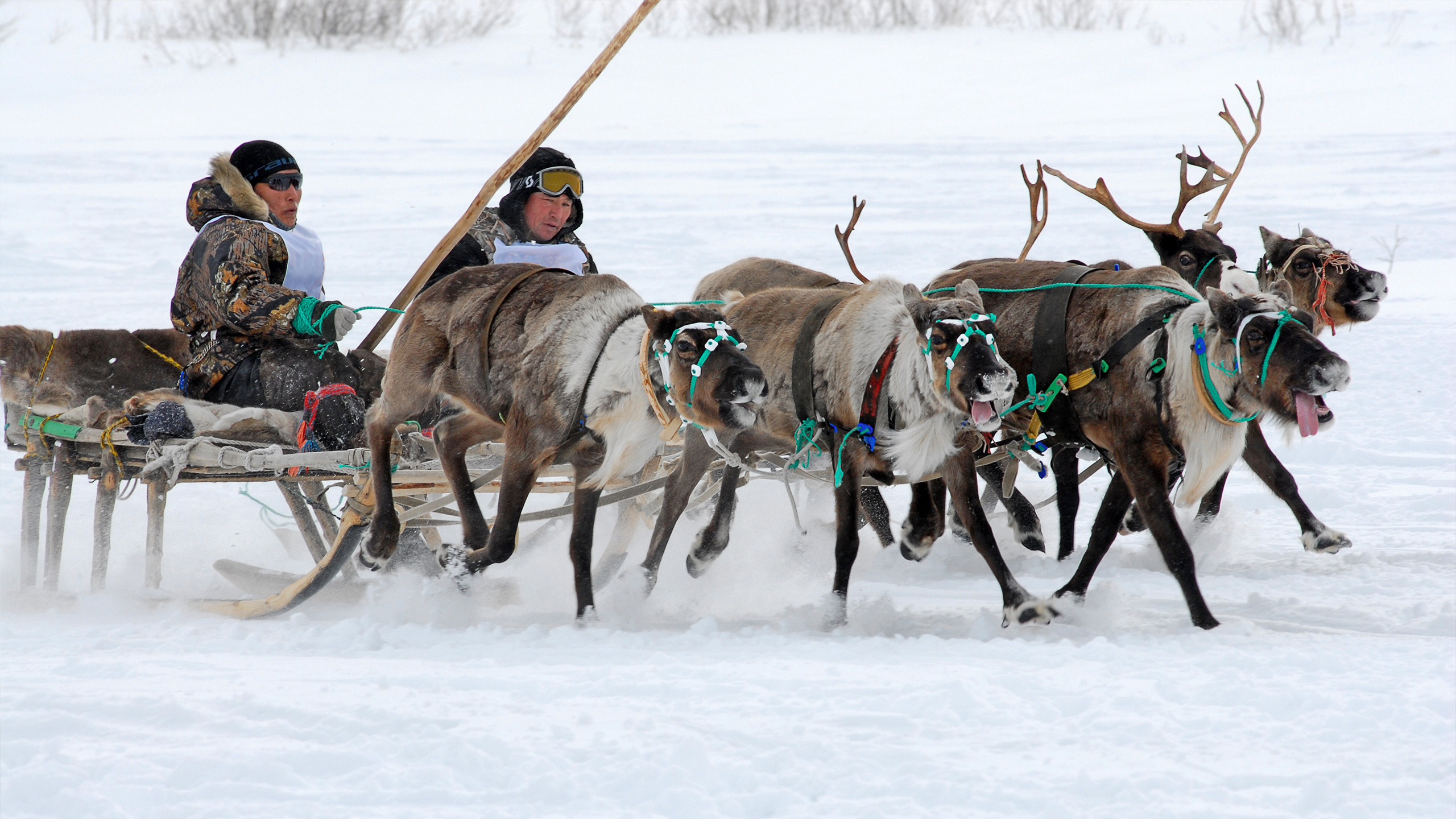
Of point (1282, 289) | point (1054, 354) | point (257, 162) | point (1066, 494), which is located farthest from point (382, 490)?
point (1282, 289)

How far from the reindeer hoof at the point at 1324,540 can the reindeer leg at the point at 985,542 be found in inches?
53.0

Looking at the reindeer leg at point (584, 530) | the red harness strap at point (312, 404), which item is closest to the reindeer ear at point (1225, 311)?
the reindeer leg at point (584, 530)

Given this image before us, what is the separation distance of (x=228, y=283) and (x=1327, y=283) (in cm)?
468

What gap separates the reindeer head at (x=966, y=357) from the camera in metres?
4.32

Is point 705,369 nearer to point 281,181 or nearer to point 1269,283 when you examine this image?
point 281,181

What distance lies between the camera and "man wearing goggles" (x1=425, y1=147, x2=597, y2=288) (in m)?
6.15

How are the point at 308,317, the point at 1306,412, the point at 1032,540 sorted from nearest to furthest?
the point at 1306,412 < the point at 308,317 < the point at 1032,540

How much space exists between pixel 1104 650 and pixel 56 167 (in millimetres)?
17152

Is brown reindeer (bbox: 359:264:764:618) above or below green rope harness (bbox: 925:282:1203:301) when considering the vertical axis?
below

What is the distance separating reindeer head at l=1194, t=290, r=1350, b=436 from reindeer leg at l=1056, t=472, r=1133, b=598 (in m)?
0.67

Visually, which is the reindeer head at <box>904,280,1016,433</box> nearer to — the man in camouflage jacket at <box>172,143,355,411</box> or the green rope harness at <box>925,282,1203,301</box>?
the green rope harness at <box>925,282,1203,301</box>

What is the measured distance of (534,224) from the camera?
20.8ft

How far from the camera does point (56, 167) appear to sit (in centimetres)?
1728

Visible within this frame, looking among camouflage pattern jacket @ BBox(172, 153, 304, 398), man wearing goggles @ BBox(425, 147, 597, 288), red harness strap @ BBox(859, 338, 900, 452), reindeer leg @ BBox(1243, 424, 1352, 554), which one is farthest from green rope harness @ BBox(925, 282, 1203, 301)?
camouflage pattern jacket @ BBox(172, 153, 304, 398)
